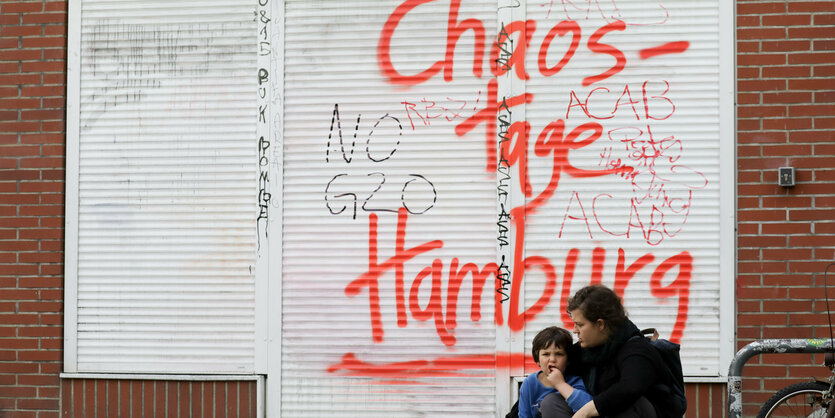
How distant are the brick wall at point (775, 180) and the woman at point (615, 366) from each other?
2.53 metres

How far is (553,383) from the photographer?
380cm

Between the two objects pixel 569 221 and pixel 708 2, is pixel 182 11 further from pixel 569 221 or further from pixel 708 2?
pixel 708 2

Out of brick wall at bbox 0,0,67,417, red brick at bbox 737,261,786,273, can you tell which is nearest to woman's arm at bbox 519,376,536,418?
red brick at bbox 737,261,786,273

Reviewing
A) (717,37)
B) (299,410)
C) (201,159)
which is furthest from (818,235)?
(201,159)

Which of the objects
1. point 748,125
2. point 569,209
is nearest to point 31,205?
point 569,209

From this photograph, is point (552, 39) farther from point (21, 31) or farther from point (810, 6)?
point (21, 31)

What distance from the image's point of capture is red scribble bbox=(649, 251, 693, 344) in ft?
20.1

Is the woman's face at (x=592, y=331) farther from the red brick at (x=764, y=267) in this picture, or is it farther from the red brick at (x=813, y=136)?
the red brick at (x=813, y=136)

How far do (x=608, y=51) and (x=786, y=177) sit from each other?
53.6 inches

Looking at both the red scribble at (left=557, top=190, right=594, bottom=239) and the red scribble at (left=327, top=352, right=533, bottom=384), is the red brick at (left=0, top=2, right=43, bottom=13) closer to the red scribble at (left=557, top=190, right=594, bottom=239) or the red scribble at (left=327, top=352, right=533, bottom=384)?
the red scribble at (left=327, top=352, right=533, bottom=384)

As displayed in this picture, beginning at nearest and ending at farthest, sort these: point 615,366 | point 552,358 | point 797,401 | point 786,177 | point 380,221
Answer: point 615,366 → point 552,358 → point 797,401 → point 786,177 → point 380,221

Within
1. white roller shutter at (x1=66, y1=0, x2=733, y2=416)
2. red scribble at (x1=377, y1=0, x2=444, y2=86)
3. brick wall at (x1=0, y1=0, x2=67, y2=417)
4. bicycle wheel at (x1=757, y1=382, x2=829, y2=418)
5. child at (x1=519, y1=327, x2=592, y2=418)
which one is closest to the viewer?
child at (x1=519, y1=327, x2=592, y2=418)

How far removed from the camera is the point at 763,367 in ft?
19.8

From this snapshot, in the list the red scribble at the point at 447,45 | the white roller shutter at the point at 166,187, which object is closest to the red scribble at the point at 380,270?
the white roller shutter at the point at 166,187
